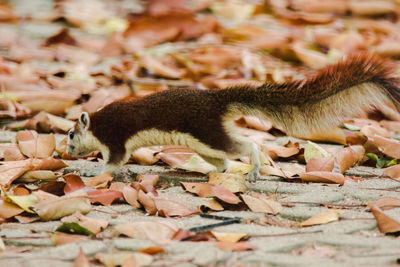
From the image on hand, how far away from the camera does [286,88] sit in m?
3.64

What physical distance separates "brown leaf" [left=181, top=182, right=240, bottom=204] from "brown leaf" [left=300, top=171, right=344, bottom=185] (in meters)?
0.60

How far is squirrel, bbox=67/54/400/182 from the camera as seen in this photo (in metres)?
3.32

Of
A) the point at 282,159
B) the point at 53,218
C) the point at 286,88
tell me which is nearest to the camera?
the point at 53,218

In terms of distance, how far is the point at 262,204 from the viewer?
3.01m

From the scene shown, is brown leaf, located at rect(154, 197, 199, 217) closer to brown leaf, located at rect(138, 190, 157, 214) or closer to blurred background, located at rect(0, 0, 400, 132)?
brown leaf, located at rect(138, 190, 157, 214)

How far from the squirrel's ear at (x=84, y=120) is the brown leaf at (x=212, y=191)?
3.51ft

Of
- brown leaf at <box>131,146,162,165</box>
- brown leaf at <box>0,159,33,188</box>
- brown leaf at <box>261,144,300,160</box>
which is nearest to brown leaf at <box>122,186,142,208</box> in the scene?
brown leaf at <box>0,159,33,188</box>

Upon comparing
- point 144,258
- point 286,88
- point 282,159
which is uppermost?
point 286,88

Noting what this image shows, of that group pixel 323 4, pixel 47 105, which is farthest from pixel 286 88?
pixel 323 4

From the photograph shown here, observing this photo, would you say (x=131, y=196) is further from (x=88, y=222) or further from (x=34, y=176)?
(x=34, y=176)

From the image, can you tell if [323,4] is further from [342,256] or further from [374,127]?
[342,256]

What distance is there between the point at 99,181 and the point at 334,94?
1520 millimetres

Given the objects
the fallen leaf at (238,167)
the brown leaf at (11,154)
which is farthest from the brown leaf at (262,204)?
the brown leaf at (11,154)

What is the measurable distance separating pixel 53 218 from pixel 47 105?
2.29m
